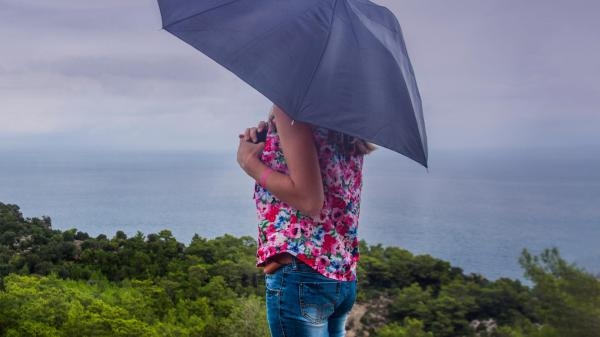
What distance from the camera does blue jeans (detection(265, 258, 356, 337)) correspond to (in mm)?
1288

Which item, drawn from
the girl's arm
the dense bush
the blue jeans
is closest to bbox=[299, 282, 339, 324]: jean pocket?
the blue jeans

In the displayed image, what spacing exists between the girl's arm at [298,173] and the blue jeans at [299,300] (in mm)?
127

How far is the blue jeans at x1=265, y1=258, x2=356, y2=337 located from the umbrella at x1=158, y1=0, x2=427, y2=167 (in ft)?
1.00

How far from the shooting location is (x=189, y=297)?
6145mm

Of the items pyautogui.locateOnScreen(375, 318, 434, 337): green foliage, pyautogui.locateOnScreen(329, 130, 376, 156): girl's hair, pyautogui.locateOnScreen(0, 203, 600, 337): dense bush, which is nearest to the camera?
pyautogui.locateOnScreen(329, 130, 376, 156): girl's hair

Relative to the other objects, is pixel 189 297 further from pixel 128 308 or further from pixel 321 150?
pixel 321 150

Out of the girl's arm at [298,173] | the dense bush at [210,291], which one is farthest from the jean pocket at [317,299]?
the dense bush at [210,291]

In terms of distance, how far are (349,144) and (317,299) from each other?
13.4 inches

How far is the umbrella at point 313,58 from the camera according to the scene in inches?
51.4

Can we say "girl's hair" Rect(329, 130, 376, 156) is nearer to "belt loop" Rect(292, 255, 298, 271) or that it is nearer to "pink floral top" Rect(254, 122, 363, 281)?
"pink floral top" Rect(254, 122, 363, 281)

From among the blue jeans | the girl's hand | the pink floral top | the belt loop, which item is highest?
the girl's hand

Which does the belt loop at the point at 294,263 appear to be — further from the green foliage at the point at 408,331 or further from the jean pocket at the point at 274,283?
the green foliage at the point at 408,331

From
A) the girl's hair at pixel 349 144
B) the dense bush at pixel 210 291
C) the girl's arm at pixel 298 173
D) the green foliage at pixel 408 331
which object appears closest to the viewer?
the girl's arm at pixel 298 173

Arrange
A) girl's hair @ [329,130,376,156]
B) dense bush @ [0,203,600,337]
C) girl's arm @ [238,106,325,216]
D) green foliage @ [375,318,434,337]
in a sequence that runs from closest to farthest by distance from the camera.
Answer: girl's arm @ [238,106,325,216] < girl's hair @ [329,130,376,156] < dense bush @ [0,203,600,337] < green foliage @ [375,318,434,337]
